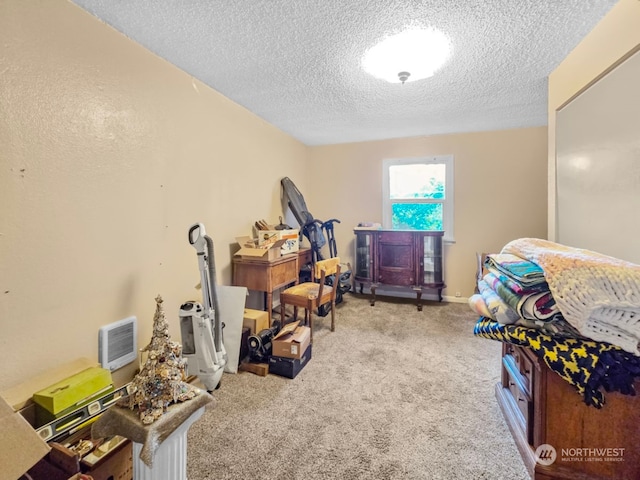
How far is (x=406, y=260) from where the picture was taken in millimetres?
3779

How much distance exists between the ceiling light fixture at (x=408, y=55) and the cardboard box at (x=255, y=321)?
7.29 feet

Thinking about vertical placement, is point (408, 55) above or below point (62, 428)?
above

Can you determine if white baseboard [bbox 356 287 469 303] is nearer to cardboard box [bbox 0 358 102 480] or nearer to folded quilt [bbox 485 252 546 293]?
folded quilt [bbox 485 252 546 293]

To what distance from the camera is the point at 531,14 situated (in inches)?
62.6

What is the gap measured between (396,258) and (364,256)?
469mm

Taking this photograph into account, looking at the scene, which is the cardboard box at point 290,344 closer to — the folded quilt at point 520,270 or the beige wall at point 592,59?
the folded quilt at point 520,270

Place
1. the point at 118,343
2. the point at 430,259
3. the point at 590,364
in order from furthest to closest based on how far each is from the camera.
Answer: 1. the point at 430,259
2. the point at 118,343
3. the point at 590,364

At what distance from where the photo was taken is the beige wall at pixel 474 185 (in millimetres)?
3682

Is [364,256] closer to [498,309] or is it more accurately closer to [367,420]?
[367,420]

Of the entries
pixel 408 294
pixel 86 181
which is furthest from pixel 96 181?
pixel 408 294

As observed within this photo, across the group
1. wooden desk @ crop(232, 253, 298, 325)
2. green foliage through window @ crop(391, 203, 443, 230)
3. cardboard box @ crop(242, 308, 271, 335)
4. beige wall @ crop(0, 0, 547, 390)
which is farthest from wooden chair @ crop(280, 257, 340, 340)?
green foliage through window @ crop(391, 203, 443, 230)

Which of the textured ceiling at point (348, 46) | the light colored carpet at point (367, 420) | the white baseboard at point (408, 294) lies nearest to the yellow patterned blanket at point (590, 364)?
the light colored carpet at point (367, 420)

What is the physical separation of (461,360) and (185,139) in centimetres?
291

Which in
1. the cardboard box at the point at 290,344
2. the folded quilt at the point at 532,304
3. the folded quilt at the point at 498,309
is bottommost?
the cardboard box at the point at 290,344
